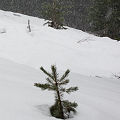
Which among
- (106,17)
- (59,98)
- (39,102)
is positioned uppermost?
(59,98)

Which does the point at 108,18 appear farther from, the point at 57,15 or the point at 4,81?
the point at 4,81

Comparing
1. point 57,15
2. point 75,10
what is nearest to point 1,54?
point 57,15

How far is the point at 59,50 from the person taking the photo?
11938 mm

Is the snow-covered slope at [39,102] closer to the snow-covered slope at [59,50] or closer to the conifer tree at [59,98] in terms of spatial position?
the conifer tree at [59,98]

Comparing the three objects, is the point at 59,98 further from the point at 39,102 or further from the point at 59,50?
the point at 59,50

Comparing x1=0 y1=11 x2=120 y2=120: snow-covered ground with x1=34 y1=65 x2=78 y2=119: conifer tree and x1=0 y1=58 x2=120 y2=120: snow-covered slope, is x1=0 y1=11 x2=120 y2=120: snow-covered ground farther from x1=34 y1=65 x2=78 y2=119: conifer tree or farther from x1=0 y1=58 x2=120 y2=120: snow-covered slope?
x1=34 y1=65 x2=78 y2=119: conifer tree

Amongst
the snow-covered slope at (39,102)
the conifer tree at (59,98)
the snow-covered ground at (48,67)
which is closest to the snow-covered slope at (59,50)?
the snow-covered ground at (48,67)

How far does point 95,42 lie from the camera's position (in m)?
Answer: 13.4

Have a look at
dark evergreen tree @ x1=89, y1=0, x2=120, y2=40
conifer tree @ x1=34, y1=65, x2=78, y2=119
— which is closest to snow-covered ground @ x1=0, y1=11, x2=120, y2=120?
conifer tree @ x1=34, y1=65, x2=78, y2=119

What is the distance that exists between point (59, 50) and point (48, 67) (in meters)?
1.86

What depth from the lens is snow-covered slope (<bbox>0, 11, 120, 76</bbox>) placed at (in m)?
10.8

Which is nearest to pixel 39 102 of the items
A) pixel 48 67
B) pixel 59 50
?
pixel 48 67

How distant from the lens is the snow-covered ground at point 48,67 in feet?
15.4

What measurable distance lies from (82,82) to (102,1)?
15.6 meters
